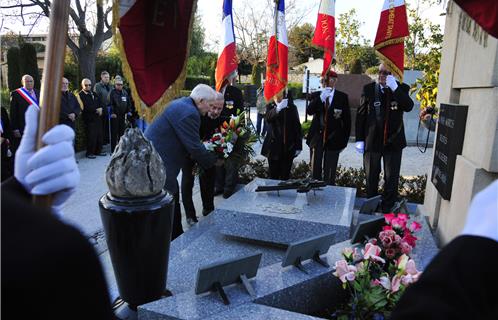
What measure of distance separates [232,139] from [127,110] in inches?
234

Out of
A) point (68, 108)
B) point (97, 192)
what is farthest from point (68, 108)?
point (97, 192)

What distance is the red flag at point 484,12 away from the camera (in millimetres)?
2461

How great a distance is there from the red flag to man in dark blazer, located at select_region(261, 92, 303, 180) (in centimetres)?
353

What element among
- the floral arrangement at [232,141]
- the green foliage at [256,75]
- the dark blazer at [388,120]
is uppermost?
the green foliage at [256,75]

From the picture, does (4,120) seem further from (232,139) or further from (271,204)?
(271,204)

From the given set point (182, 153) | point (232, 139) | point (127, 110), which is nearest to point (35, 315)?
point (182, 153)

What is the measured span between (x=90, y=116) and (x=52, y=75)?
886cm

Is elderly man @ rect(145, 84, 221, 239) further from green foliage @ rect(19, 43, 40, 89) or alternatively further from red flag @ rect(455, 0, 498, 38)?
green foliage @ rect(19, 43, 40, 89)

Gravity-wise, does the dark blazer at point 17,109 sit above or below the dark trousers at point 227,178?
above

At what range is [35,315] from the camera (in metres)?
0.60

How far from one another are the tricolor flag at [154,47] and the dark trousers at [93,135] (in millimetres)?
7003

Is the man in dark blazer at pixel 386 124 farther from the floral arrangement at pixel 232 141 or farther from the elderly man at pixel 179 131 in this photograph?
the elderly man at pixel 179 131

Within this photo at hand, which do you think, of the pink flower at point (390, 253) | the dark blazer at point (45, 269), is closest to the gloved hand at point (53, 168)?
the dark blazer at point (45, 269)

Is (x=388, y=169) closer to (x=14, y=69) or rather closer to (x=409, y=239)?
(x=409, y=239)
